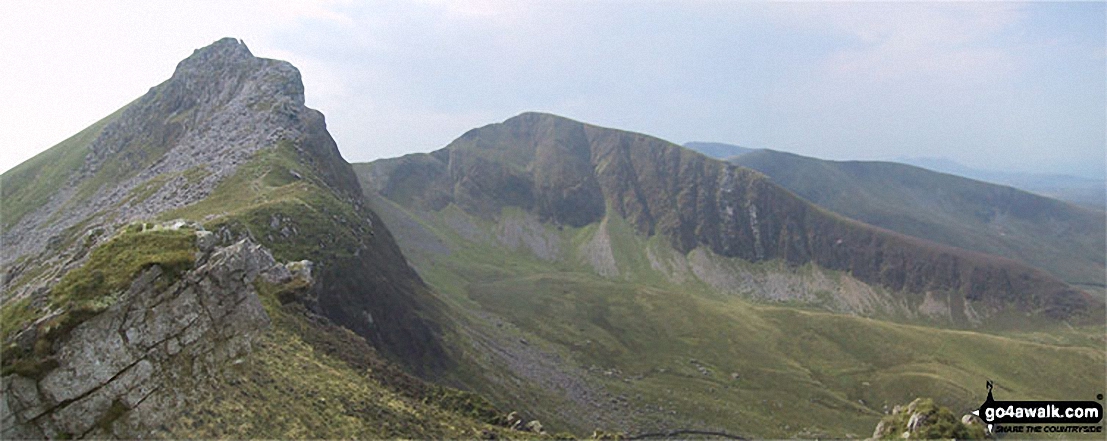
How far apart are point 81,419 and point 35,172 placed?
158 m

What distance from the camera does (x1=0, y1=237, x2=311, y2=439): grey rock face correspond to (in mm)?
18219

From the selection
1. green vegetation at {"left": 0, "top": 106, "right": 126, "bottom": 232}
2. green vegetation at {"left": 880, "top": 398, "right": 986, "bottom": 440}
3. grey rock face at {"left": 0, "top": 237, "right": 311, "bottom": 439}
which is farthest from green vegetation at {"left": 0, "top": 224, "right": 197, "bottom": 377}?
green vegetation at {"left": 0, "top": 106, "right": 126, "bottom": 232}

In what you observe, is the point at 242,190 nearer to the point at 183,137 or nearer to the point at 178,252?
the point at 183,137

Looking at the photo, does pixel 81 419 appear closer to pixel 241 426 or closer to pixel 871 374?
pixel 241 426

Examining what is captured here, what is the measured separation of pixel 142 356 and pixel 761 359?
14684cm

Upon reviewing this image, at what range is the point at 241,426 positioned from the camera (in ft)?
80.2

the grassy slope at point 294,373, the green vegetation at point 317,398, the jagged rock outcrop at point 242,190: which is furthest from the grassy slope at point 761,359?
A: the green vegetation at point 317,398

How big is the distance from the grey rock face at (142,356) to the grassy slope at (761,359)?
62875 millimetres

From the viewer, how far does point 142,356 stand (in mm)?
20719

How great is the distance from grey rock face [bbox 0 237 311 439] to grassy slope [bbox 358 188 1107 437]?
62.9 meters

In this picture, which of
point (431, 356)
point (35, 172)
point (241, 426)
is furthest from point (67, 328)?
point (35, 172)

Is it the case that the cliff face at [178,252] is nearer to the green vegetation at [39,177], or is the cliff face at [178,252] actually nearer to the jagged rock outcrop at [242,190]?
the jagged rock outcrop at [242,190]

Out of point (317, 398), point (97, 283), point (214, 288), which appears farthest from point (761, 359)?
point (97, 283)

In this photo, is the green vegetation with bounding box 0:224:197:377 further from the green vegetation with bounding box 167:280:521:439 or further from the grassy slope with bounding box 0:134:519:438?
the green vegetation with bounding box 167:280:521:439
